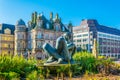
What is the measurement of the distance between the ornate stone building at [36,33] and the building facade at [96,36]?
25.2m

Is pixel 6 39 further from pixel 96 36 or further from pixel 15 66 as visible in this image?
pixel 15 66

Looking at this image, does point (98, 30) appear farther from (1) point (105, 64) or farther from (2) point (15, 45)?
(1) point (105, 64)

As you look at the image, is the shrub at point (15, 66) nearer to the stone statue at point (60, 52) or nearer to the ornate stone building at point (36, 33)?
the stone statue at point (60, 52)

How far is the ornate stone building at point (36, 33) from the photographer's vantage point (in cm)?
5975

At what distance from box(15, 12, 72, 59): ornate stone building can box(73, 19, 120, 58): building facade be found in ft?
82.6

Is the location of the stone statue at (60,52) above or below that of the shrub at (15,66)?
above

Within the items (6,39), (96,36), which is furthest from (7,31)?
(96,36)

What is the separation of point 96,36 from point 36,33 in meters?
35.3

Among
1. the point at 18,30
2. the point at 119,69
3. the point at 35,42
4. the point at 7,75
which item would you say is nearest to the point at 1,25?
the point at 18,30

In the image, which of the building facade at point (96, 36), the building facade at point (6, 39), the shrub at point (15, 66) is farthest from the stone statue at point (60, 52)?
the building facade at point (96, 36)

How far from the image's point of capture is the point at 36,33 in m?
59.6

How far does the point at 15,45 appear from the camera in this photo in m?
62.1

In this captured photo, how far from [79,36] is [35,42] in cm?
3769

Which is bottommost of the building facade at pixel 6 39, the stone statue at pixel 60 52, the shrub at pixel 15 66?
the shrub at pixel 15 66
